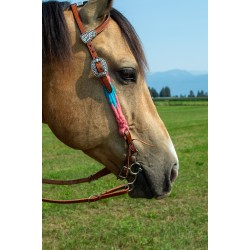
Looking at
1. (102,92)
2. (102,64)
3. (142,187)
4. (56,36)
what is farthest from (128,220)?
(56,36)

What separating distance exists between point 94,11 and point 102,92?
42 centimetres

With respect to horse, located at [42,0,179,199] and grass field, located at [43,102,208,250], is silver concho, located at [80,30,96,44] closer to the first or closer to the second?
horse, located at [42,0,179,199]

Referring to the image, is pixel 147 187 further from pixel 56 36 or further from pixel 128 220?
pixel 128 220

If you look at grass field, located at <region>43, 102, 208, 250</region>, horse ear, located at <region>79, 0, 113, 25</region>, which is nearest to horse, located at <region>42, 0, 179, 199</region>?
horse ear, located at <region>79, 0, 113, 25</region>

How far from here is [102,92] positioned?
1.97m

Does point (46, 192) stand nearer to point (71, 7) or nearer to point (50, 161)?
point (50, 161)

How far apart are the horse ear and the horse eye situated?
30 centimetres

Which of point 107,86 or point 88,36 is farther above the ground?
point 88,36

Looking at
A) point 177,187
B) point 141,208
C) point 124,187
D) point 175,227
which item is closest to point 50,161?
point 177,187

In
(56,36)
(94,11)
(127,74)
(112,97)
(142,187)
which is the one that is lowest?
(142,187)

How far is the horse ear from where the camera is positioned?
6.35 feet

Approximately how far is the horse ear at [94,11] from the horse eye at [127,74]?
0.97ft
